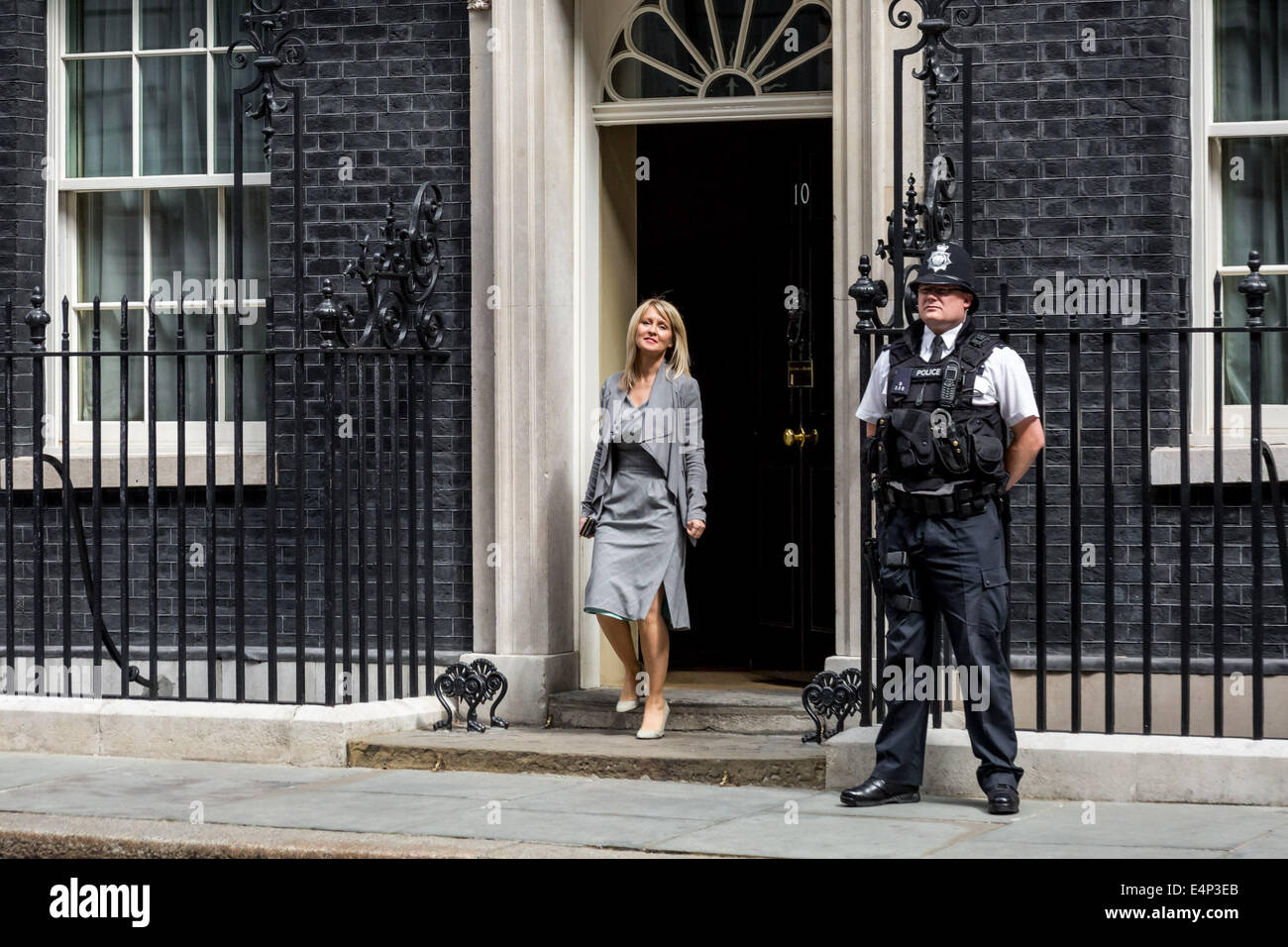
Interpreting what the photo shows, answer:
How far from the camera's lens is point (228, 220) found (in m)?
10.0

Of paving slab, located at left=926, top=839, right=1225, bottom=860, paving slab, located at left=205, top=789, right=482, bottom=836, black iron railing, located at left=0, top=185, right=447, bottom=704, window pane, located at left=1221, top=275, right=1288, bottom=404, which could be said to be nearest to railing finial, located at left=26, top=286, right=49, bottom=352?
black iron railing, located at left=0, top=185, right=447, bottom=704

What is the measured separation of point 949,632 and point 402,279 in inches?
134

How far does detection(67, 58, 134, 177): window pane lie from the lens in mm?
10203

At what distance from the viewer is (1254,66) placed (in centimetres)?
872

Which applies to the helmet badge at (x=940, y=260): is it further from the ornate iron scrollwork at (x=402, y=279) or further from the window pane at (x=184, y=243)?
the window pane at (x=184, y=243)

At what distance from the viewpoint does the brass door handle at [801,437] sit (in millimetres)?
9945

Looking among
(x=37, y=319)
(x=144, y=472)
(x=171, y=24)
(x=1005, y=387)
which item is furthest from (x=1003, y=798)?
(x=171, y=24)

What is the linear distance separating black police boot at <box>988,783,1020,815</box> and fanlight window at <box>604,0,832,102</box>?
3752 millimetres

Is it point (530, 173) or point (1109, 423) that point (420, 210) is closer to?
point (530, 173)

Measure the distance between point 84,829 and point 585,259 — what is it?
3905mm

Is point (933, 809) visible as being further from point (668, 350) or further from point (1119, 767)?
point (668, 350)

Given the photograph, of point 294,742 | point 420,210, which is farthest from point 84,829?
point 420,210

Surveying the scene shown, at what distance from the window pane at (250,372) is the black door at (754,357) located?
2178 mm

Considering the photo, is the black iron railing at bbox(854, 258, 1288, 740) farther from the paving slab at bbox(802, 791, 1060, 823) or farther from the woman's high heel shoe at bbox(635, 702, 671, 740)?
the woman's high heel shoe at bbox(635, 702, 671, 740)
